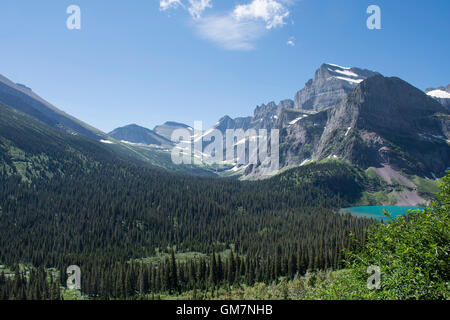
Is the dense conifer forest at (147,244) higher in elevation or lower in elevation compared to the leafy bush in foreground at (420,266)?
lower

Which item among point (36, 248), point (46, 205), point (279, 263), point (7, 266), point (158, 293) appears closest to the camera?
point (158, 293)

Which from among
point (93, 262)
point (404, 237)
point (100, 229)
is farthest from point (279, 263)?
point (100, 229)

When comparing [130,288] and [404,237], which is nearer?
[404,237]

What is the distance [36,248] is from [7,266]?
1485cm

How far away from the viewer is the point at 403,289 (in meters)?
19.8

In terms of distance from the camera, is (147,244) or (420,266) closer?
(420,266)

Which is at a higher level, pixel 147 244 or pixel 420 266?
pixel 420 266

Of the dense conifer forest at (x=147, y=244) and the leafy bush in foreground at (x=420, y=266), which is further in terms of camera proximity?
the dense conifer forest at (x=147, y=244)

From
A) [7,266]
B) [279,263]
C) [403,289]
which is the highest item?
[403,289]

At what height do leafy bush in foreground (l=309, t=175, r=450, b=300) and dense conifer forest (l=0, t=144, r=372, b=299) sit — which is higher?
leafy bush in foreground (l=309, t=175, r=450, b=300)

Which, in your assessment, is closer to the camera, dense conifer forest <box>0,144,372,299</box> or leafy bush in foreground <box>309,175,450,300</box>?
leafy bush in foreground <box>309,175,450,300</box>
